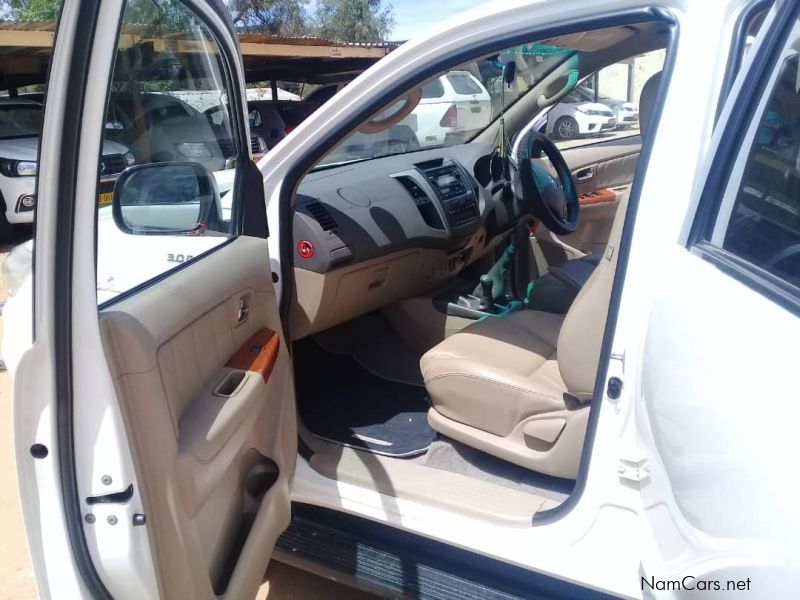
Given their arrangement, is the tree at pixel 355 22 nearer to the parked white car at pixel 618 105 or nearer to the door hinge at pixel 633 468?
the parked white car at pixel 618 105

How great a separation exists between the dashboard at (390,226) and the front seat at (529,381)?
482 millimetres

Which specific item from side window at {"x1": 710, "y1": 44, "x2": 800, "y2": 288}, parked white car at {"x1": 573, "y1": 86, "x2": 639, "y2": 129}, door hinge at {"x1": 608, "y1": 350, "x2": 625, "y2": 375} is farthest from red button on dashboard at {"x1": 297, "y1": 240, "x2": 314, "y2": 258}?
parked white car at {"x1": 573, "y1": 86, "x2": 639, "y2": 129}

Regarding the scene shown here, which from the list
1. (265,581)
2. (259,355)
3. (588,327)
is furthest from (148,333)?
(265,581)

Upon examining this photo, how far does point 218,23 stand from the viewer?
1756 millimetres

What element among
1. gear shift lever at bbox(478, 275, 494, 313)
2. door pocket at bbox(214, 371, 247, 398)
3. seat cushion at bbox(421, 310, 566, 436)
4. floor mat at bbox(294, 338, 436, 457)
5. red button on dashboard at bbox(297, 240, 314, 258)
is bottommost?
floor mat at bbox(294, 338, 436, 457)

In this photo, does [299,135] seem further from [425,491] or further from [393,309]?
[393,309]

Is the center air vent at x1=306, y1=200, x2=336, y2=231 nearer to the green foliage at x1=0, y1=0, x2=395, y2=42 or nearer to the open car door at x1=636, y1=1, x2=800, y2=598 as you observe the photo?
the open car door at x1=636, y1=1, x2=800, y2=598

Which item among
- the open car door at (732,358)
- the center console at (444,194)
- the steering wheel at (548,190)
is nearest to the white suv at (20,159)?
the open car door at (732,358)

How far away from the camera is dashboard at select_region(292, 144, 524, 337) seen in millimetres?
2482

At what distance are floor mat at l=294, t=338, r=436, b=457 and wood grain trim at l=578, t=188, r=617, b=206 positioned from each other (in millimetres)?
1659

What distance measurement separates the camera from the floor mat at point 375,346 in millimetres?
3023

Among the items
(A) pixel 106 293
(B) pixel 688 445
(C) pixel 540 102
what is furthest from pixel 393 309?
(B) pixel 688 445

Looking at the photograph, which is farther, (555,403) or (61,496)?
(555,403)

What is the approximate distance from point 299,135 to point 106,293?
34.6 inches
